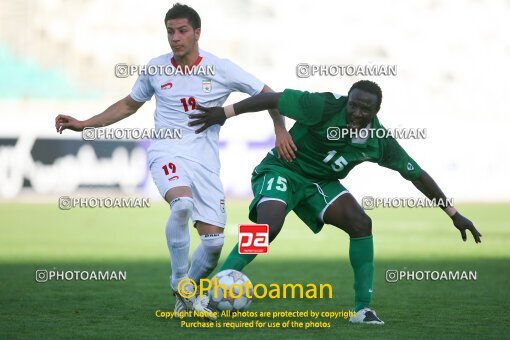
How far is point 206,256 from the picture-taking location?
738cm

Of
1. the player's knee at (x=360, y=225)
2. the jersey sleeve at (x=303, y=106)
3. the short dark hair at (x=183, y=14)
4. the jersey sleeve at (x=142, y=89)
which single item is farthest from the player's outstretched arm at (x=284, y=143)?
the jersey sleeve at (x=142, y=89)

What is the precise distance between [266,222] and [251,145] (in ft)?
52.3

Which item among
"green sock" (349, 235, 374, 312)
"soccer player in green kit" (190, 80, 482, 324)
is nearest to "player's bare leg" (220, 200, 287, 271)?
"soccer player in green kit" (190, 80, 482, 324)

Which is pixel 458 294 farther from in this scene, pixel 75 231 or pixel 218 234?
pixel 75 231

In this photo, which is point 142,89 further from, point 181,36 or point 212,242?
point 212,242

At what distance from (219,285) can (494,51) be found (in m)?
24.4

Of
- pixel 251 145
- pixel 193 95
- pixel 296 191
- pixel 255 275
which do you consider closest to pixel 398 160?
pixel 296 191

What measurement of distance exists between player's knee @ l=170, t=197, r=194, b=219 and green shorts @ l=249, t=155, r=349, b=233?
0.55 meters

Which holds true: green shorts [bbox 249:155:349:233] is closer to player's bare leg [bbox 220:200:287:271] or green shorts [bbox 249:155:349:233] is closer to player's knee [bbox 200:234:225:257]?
player's bare leg [bbox 220:200:287:271]

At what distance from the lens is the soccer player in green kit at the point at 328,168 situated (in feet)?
22.7

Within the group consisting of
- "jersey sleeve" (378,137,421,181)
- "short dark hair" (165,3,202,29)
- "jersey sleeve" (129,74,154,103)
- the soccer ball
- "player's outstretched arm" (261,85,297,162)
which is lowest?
the soccer ball

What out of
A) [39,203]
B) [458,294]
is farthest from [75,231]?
[458,294]

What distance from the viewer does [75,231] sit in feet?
56.2

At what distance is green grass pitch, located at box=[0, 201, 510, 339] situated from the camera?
6504 mm
